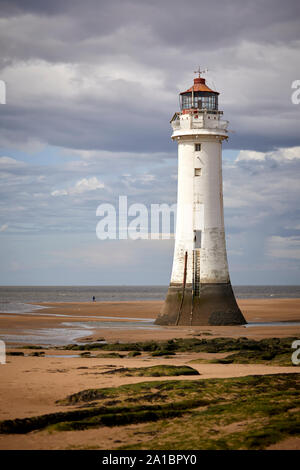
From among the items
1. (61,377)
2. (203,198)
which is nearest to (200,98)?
(203,198)

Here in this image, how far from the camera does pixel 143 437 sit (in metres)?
10.1

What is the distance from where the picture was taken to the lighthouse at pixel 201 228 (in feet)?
99.2

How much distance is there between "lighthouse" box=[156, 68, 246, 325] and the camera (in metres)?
30.2

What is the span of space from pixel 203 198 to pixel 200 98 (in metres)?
5.09

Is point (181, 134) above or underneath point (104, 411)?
above

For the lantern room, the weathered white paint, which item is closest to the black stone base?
the weathered white paint

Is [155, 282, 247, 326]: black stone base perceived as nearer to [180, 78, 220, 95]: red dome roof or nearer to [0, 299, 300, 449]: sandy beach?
[0, 299, 300, 449]: sandy beach

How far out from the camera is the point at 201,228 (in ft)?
99.6

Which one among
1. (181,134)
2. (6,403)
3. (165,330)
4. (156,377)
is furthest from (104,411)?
(181,134)

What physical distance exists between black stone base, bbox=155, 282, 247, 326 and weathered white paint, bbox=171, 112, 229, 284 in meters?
0.44

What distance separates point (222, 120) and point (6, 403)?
21.3 meters

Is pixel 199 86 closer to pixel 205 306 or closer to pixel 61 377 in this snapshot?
pixel 205 306
